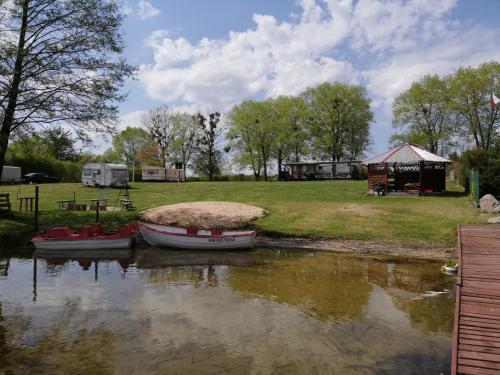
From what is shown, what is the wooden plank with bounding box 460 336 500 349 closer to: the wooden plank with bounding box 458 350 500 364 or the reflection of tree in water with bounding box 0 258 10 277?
the wooden plank with bounding box 458 350 500 364

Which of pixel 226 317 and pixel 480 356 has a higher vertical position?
pixel 480 356

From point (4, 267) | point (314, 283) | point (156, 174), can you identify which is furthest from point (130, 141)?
point (314, 283)

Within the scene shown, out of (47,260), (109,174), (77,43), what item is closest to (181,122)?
(109,174)

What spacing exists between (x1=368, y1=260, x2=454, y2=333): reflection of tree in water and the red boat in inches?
471

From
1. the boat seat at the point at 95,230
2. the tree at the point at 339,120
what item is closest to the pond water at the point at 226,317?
the boat seat at the point at 95,230

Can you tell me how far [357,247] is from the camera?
20406mm

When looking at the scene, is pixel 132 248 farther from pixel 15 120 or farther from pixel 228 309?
pixel 228 309

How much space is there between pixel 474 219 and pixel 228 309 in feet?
53.3

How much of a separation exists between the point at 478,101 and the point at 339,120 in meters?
21.1

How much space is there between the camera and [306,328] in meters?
10.1

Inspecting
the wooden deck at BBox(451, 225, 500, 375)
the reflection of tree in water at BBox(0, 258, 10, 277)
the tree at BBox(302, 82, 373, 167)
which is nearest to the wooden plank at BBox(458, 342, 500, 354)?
the wooden deck at BBox(451, 225, 500, 375)

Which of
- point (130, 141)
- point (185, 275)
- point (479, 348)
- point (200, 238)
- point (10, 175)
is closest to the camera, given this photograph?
point (479, 348)

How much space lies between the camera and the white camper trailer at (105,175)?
4619 centimetres

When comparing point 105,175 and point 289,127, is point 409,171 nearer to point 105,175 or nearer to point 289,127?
point 105,175
